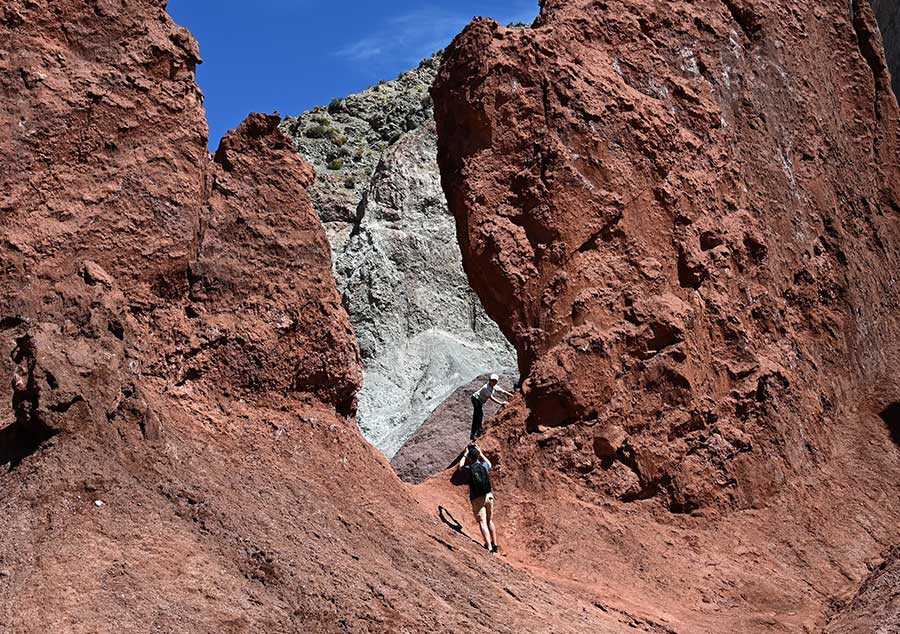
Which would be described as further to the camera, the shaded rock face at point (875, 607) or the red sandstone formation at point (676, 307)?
the red sandstone formation at point (676, 307)

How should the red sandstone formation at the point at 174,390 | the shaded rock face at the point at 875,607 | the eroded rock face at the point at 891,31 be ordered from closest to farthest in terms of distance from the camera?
the red sandstone formation at the point at 174,390 < the shaded rock face at the point at 875,607 < the eroded rock face at the point at 891,31

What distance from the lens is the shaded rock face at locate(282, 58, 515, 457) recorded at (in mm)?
27453

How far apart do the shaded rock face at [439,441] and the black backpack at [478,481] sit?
18.1 feet

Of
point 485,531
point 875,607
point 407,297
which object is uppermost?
point 407,297

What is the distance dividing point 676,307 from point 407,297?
1499 cm

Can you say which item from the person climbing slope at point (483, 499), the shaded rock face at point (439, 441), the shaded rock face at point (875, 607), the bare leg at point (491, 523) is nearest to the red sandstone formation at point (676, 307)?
the shaded rock face at point (875, 607)

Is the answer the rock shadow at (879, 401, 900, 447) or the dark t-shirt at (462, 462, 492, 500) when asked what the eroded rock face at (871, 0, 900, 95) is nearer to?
the rock shadow at (879, 401, 900, 447)

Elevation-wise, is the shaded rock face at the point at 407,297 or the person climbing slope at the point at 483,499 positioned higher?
the shaded rock face at the point at 407,297

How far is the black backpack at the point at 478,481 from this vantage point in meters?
13.4

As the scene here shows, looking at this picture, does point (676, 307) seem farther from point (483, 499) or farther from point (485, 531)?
point (485, 531)

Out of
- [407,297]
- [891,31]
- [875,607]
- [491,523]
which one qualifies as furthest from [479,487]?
[891,31]

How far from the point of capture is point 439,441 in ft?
68.1

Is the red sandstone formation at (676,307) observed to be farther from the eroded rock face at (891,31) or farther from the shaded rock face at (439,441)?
the eroded rock face at (891,31)

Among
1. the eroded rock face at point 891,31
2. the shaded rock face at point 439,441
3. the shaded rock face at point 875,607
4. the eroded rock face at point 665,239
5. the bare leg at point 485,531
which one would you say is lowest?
the shaded rock face at point 875,607
